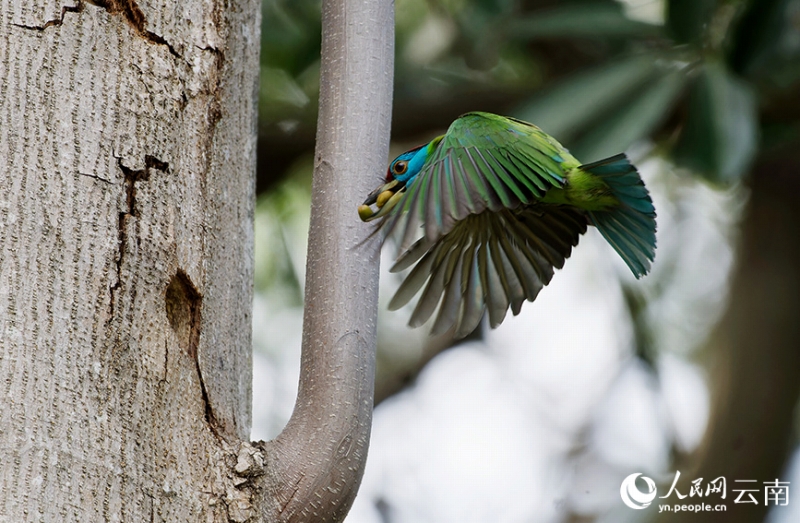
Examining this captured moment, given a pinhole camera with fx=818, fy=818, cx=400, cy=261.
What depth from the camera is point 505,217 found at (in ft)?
6.96

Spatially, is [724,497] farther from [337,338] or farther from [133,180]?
[133,180]

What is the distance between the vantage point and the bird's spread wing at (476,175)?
1.60 m

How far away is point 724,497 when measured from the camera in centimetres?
344

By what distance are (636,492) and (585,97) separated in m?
1.69

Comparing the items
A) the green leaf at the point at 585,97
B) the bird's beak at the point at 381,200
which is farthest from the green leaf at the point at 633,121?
the bird's beak at the point at 381,200

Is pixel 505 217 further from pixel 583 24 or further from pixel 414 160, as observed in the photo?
pixel 583 24

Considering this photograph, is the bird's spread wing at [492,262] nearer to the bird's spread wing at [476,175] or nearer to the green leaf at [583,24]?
the bird's spread wing at [476,175]

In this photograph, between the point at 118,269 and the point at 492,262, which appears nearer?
the point at 118,269

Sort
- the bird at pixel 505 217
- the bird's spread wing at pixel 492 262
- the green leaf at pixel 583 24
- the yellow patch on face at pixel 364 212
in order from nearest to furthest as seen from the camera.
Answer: the yellow patch on face at pixel 364 212
the bird at pixel 505 217
the bird's spread wing at pixel 492 262
the green leaf at pixel 583 24

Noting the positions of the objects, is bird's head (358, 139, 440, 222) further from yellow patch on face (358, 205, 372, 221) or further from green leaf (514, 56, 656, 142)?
green leaf (514, 56, 656, 142)

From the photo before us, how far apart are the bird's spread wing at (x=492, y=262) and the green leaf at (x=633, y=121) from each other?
2.24 feet

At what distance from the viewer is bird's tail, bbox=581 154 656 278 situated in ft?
6.52

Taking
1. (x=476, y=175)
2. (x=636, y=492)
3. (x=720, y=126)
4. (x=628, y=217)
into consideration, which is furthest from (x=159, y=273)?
(x=636, y=492)

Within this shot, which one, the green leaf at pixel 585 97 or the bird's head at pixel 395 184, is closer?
the bird's head at pixel 395 184
